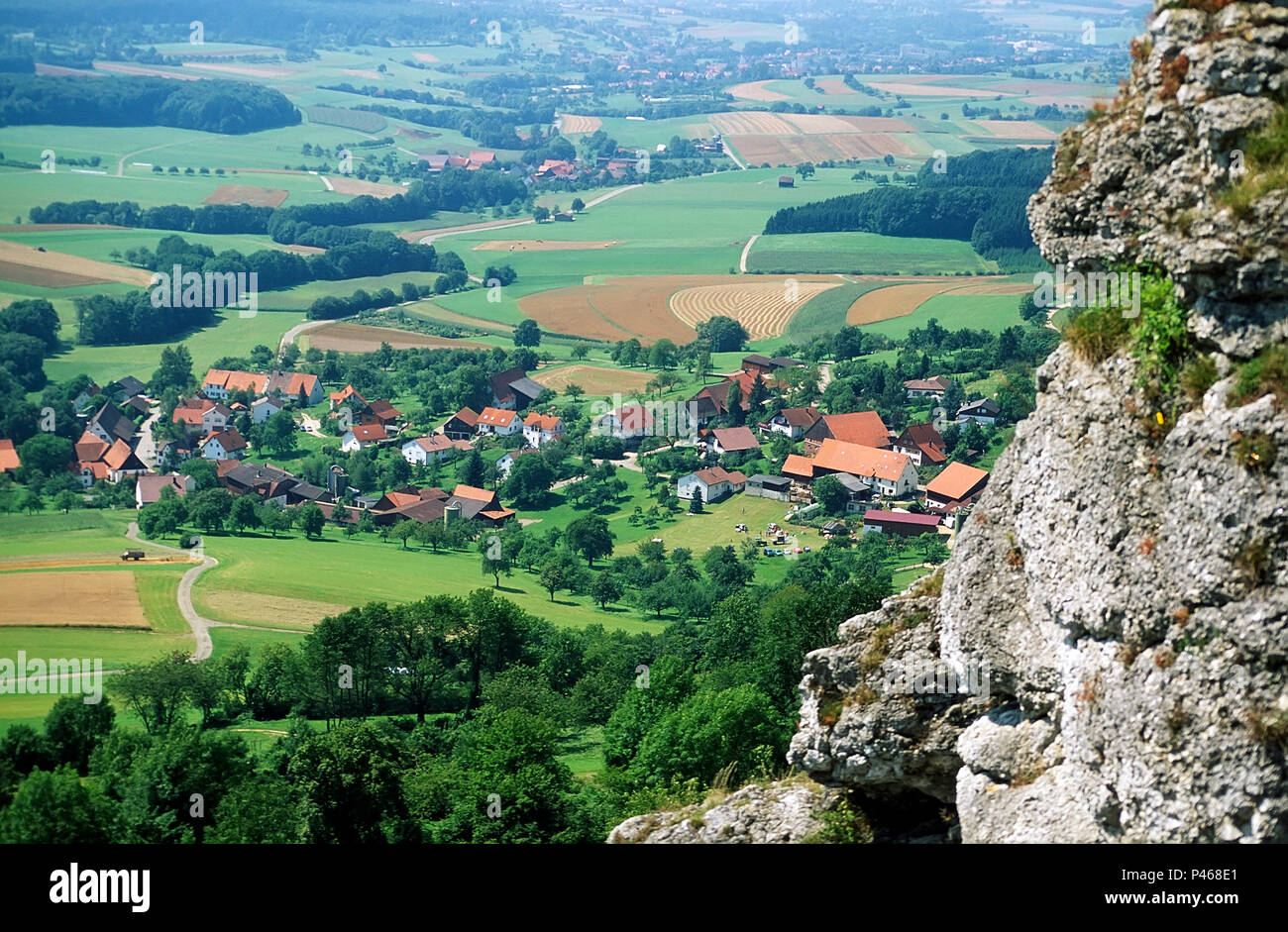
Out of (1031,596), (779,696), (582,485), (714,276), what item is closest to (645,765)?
(779,696)

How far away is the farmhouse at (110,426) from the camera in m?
95.6

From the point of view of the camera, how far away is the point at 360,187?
186 metres

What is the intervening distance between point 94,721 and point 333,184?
6145 inches

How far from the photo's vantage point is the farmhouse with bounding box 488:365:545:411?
3981 inches

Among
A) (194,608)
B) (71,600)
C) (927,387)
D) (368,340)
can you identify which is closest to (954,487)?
(927,387)

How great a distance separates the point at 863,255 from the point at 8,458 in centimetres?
8982

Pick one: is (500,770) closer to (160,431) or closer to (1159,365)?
(1159,365)

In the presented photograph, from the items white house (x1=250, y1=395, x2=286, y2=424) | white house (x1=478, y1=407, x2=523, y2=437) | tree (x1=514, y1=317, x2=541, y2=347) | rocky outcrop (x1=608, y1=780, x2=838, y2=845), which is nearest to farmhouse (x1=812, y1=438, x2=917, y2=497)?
white house (x1=478, y1=407, x2=523, y2=437)

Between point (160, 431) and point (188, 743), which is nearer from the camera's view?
point (188, 743)

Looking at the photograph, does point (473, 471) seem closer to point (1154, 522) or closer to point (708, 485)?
point (708, 485)

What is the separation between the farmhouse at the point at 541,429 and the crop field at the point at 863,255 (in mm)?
51076

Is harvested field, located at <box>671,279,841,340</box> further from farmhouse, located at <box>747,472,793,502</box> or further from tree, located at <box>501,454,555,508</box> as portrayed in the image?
tree, located at <box>501,454,555,508</box>

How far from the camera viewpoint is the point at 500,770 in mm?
26641

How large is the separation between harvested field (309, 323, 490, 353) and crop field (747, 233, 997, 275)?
127 feet
